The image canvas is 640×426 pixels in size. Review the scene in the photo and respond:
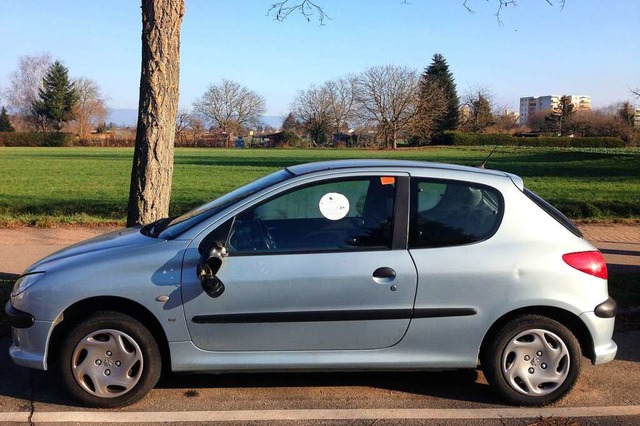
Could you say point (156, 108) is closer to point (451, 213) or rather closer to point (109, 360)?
point (109, 360)

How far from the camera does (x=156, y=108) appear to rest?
635 cm

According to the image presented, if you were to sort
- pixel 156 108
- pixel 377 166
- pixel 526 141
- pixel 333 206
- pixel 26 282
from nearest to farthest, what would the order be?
pixel 26 282
pixel 333 206
pixel 377 166
pixel 156 108
pixel 526 141

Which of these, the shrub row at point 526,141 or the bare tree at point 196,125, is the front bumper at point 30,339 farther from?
the bare tree at point 196,125

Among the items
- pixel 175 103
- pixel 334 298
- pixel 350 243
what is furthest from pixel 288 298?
pixel 175 103

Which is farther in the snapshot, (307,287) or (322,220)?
(322,220)

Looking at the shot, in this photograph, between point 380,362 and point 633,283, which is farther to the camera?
point 633,283

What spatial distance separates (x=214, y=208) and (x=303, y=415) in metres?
1.54

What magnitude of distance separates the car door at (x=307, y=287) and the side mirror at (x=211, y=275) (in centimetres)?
3

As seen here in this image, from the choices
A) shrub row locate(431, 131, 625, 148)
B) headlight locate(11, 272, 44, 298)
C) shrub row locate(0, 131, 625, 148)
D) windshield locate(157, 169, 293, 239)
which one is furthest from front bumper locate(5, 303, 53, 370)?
shrub row locate(0, 131, 625, 148)

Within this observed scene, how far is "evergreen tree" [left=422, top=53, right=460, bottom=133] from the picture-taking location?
86.4 metres

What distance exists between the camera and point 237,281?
3.97 m

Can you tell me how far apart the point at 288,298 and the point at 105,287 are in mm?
1160

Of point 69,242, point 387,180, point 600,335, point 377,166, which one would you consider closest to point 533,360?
point 600,335

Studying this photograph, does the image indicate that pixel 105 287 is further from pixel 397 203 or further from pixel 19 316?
pixel 397 203
